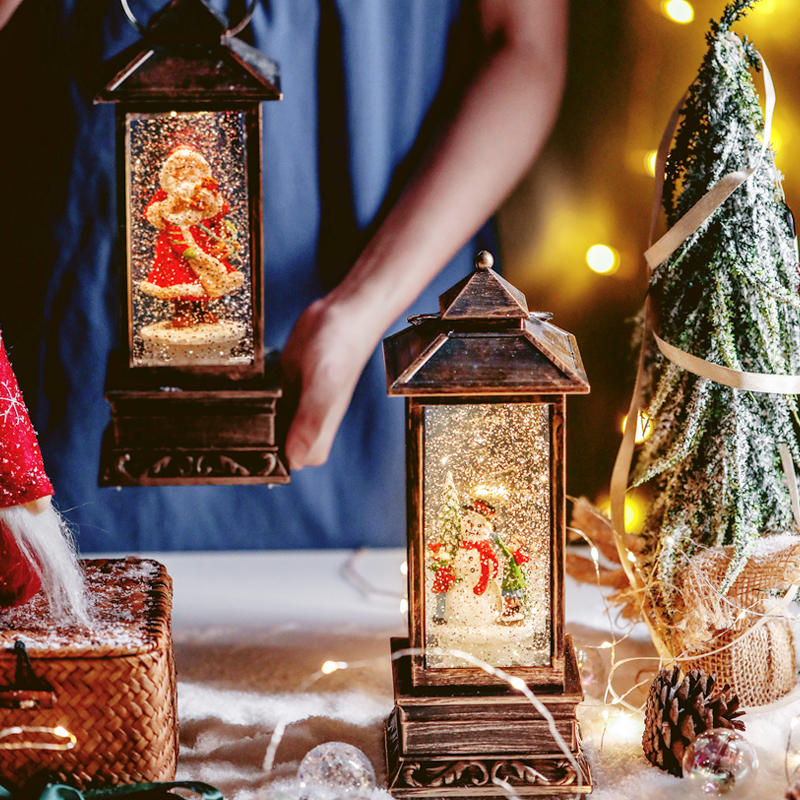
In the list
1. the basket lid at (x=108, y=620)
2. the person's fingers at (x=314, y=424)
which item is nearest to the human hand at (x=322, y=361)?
the person's fingers at (x=314, y=424)

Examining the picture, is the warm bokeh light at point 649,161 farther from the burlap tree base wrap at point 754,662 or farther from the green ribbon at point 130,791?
the green ribbon at point 130,791

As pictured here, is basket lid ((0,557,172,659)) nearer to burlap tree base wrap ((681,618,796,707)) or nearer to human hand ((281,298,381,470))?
human hand ((281,298,381,470))

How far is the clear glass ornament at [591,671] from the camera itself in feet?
5.05

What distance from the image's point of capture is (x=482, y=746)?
4.24 feet

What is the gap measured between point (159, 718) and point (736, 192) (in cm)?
113

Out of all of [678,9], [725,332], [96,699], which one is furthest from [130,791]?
[678,9]

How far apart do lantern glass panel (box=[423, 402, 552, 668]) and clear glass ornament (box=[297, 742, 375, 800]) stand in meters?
0.17

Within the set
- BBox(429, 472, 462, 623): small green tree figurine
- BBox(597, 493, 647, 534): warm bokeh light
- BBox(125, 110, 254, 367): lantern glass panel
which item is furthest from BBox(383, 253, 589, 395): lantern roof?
BBox(597, 493, 647, 534): warm bokeh light

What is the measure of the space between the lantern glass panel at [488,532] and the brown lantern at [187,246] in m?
0.35

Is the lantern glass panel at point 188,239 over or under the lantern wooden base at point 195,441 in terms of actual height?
over

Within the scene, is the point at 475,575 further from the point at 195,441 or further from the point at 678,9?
the point at 678,9

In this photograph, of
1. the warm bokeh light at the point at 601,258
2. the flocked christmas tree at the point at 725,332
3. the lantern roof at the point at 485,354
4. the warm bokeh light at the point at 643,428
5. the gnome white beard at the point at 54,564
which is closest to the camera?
the lantern roof at the point at 485,354

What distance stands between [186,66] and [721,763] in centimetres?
117

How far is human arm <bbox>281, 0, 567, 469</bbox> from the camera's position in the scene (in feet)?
5.34
